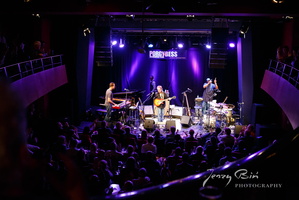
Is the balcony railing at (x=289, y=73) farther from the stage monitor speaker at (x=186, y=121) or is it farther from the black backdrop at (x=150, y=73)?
the black backdrop at (x=150, y=73)

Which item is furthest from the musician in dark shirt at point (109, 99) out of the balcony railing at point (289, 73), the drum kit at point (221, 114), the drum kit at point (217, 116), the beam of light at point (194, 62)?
the beam of light at point (194, 62)

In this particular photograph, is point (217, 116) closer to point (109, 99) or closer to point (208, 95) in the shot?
point (208, 95)

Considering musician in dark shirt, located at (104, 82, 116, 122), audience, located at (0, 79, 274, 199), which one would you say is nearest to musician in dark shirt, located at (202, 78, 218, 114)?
musician in dark shirt, located at (104, 82, 116, 122)

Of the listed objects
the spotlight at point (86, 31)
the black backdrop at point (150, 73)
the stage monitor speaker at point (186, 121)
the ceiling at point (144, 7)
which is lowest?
the stage monitor speaker at point (186, 121)

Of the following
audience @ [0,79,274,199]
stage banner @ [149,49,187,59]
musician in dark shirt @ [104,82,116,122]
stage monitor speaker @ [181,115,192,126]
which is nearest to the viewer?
audience @ [0,79,274,199]

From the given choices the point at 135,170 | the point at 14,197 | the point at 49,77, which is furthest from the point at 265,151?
the point at 49,77

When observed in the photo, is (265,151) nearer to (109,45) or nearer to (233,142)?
(233,142)

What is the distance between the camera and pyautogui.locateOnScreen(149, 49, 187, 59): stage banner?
56.0 ft

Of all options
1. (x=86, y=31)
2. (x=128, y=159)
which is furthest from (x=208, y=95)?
(x=128, y=159)

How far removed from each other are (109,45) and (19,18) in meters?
4.22

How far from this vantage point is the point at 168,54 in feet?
56.0

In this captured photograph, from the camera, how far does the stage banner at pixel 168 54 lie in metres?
17.1

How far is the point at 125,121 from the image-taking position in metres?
13.6

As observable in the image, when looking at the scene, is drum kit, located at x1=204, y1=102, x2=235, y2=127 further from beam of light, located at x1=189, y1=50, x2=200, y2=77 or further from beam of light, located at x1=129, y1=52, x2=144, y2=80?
beam of light, located at x1=129, y1=52, x2=144, y2=80
